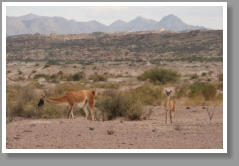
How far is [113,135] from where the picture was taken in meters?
12.9

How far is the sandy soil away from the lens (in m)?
11.5

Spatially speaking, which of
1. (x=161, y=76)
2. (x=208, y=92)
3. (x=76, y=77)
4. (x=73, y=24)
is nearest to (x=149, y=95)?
(x=208, y=92)

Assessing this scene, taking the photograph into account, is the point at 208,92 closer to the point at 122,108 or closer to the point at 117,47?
the point at 122,108

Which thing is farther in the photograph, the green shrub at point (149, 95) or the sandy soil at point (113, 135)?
the green shrub at point (149, 95)

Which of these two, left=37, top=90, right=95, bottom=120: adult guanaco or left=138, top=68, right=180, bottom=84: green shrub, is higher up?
left=138, top=68, right=180, bottom=84: green shrub

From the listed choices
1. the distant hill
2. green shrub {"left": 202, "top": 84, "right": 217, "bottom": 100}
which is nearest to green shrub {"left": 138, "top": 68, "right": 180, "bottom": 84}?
green shrub {"left": 202, "top": 84, "right": 217, "bottom": 100}

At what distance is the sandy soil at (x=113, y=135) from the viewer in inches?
453

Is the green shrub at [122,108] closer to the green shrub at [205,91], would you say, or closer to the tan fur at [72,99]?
the tan fur at [72,99]

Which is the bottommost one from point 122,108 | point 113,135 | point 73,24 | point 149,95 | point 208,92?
point 113,135

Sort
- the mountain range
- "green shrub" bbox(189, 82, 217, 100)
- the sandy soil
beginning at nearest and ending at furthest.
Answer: the sandy soil → the mountain range → "green shrub" bbox(189, 82, 217, 100)

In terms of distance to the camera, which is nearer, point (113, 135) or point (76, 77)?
point (113, 135)

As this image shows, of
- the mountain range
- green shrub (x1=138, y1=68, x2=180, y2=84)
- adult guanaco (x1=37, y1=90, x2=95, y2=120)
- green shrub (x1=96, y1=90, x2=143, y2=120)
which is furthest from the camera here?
green shrub (x1=138, y1=68, x2=180, y2=84)

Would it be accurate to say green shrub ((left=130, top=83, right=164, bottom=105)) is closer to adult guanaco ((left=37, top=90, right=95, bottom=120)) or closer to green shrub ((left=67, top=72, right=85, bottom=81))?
adult guanaco ((left=37, top=90, right=95, bottom=120))

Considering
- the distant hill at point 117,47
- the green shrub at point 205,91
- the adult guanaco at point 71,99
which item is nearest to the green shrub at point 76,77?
the green shrub at point 205,91
